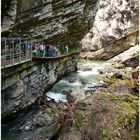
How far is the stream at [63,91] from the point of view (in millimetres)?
21500

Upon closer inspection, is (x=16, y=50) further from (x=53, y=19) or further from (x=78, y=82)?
(x=78, y=82)

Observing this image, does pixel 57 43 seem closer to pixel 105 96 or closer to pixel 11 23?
pixel 11 23

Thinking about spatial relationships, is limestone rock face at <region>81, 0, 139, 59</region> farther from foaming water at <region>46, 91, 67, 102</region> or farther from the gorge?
foaming water at <region>46, 91, 67, 102</region>

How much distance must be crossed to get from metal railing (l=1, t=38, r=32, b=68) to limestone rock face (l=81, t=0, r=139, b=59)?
3352 cm

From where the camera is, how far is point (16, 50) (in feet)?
87.1

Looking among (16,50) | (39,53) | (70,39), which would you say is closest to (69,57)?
(70,39)

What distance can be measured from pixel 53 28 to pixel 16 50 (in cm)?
758

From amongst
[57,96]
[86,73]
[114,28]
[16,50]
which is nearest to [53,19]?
[16,50]

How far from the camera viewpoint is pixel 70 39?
43375 millimetres

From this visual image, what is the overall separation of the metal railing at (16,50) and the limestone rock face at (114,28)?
110 ft

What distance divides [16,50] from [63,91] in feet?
25.0

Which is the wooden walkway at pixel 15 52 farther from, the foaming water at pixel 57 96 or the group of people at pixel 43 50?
the foaming water at pixel 57 96

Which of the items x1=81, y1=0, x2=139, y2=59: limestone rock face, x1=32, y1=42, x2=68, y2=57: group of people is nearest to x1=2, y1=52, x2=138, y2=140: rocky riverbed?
x1=32, y1=42, x2=68, y2=57: group of people

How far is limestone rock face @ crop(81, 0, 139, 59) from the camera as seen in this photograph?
60.1 metres
